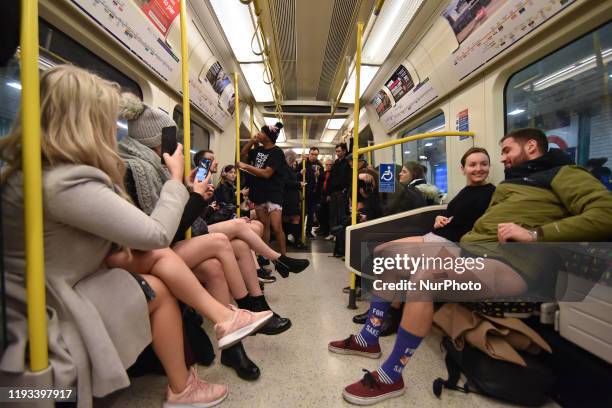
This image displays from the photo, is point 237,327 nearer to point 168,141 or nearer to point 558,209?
point 168,141

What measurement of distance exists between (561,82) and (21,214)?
3081 millimetres

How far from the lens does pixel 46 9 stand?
172 centimetres

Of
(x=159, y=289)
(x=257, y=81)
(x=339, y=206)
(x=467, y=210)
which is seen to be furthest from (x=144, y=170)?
(x=257, y=81)

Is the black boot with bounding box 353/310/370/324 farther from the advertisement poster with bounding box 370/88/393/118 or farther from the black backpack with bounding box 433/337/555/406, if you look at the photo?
the advertisement poster with bounding box 370/88/393/118

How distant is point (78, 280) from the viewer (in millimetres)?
924

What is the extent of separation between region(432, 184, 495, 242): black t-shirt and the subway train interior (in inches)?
0.5

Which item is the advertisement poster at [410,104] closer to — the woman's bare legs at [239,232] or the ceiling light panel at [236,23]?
the ceiling light panel at [236,23]

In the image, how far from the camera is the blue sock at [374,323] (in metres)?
1.61

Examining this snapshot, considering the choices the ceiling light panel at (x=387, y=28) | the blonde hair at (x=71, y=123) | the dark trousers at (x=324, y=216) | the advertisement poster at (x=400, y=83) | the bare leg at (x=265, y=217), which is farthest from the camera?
the dark trousers at (x=324, y=216)

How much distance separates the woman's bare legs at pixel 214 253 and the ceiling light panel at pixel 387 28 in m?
2.83

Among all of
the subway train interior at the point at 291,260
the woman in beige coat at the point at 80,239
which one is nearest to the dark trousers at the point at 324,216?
the subway train interior at the point at 291,260

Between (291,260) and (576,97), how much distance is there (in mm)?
2340

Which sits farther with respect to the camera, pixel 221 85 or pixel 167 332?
pixel 221 85

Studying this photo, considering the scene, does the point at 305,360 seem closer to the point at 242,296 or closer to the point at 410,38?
the point at 242,296
